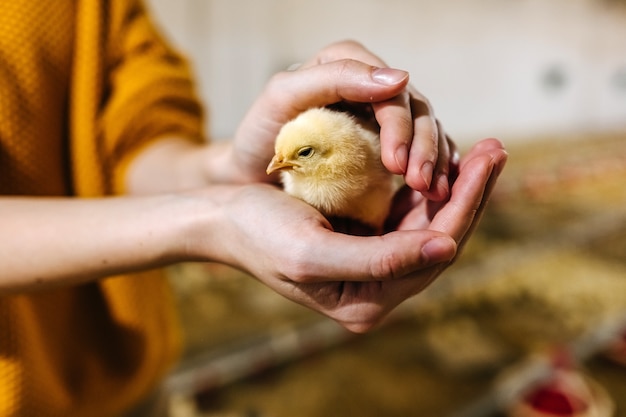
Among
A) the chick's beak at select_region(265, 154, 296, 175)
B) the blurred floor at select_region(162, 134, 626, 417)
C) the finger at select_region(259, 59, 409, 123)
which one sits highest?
the finger at select_region(259, 59, 409, 123)

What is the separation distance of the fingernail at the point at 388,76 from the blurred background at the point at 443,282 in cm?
81

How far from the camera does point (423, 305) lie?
1.56m

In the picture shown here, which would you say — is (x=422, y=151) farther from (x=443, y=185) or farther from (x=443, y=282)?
(x=443, y=282)

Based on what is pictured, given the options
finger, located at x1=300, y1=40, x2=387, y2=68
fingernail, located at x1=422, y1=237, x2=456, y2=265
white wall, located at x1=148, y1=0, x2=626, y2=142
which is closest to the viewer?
fingernail, located at x1=422, y1=237, x2=456, y2=265

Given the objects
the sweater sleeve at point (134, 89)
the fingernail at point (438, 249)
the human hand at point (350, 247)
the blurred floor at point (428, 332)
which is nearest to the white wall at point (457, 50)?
the blurred floor at point (428, 332)

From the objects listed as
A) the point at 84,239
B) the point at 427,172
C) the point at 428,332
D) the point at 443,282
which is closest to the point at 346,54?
the point at 427,172

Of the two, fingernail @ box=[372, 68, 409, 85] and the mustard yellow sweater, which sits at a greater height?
fingernail @ box=[372, 68, 409, 85]

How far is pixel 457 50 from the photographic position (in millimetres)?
3287

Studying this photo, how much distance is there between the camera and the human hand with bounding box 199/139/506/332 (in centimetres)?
43

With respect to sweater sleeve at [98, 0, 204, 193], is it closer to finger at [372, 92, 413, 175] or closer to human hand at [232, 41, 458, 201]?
human hand at [232, 41, 458, 201]

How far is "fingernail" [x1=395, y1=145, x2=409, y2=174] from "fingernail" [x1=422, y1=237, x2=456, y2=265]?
73 mm

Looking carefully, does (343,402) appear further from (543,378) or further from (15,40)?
(15,40)

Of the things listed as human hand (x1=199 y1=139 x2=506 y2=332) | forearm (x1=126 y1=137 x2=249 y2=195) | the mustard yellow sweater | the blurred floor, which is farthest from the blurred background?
human hand (x1=199 y1=139 x2=506 y2=332)

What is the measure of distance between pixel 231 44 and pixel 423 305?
1364mm
